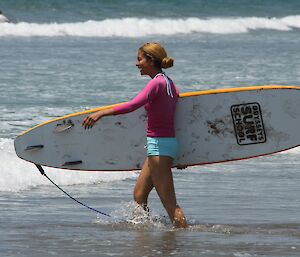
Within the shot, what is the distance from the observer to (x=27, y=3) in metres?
48.3

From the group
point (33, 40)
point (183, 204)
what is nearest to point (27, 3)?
point (33, 40)

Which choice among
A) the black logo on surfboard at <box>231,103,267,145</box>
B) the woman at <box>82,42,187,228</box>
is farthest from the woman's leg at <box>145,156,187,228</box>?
the black logo on surfboard at <box>231,103,267,145</box>

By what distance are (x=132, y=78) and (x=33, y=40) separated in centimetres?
1289

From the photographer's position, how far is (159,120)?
7273mm

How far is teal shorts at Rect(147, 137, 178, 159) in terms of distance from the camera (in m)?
7.29

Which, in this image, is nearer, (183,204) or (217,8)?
(183,204)

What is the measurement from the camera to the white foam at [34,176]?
9594mm

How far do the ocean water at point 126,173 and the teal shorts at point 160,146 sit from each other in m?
0.52

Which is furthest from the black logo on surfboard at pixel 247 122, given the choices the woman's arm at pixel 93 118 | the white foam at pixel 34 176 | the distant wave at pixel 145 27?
the distant wave at pixel 145 27

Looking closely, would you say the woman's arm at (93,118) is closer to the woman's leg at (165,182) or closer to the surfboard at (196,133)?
the woman's leg at (165,182)

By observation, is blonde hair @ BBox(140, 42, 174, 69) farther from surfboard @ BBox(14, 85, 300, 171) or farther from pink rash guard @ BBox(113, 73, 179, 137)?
surfboard @ BBox(14, 85, 300, 171)

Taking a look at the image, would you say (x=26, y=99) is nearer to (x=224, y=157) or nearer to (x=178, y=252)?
(x=224, y=157)

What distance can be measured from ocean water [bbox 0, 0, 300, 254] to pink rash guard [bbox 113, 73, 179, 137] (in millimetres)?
683

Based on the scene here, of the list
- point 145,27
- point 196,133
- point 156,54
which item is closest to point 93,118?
point 156,54
